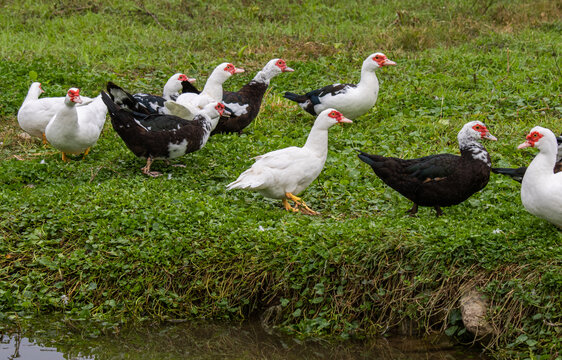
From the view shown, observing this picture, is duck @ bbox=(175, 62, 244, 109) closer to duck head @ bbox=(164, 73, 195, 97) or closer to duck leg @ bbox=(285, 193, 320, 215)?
duck head @ bbox=(164, 73, 195, 97)

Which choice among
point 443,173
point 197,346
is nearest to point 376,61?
point 443,173

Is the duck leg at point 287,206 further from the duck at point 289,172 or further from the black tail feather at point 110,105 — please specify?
the black tail feather at point 110,105

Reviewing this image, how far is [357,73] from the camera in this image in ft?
38.0

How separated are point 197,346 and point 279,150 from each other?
2340 mm

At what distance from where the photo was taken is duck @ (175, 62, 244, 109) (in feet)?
30.0

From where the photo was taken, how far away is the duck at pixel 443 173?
630 cm

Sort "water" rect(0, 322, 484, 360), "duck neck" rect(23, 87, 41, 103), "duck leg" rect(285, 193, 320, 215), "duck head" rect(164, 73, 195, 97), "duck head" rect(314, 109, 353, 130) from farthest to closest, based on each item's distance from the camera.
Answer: "duck head" rect(164, 73, 195, 97), "duck neck" rect(23, 87, 41, 103), "duck head" rect(314, 109, 353, 130), "duck leg" rect(285, 193, 320, 215), "water" rect(0, 322, 484, 360)

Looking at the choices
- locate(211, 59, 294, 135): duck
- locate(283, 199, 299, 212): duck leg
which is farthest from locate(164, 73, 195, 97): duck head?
locate(283, 199, 299, 212): duck leg

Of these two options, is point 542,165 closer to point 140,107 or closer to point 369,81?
point 369,81

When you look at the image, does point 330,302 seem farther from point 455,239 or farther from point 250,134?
point 250,134

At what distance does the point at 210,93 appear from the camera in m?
9.59

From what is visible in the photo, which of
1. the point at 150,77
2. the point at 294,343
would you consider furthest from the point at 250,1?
the point at 294,343

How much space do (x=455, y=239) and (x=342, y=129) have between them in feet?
13.6

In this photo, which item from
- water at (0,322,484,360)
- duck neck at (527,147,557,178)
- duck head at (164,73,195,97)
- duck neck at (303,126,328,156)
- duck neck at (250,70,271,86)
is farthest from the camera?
duck neck at (250,70,271,86)
